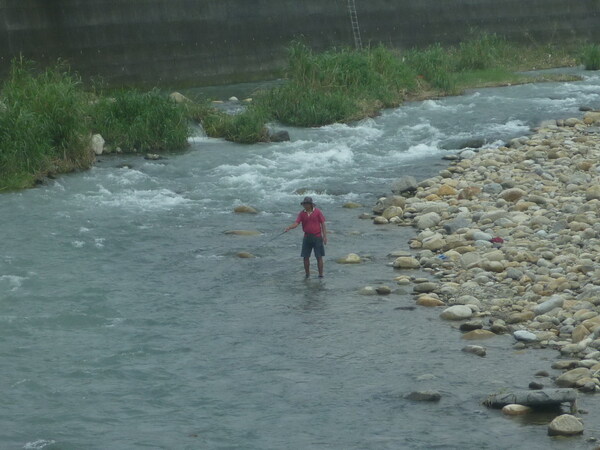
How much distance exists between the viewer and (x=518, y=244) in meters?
14.2

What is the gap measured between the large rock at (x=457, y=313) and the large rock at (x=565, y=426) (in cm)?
301

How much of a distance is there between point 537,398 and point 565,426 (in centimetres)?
48

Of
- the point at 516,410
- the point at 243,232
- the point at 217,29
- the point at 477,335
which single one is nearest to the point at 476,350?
the point at 477,335

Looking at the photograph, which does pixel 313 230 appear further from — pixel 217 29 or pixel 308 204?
pixel 217 29

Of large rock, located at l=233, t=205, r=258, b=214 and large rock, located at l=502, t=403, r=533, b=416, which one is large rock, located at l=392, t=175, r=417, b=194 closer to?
large rock, located at l=233, t=205, r=258, b=214

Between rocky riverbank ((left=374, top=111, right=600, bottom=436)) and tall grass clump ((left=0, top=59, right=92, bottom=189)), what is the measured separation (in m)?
5.82

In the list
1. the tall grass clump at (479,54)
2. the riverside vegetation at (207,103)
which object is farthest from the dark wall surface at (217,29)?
the tall grass clump at (479,54)

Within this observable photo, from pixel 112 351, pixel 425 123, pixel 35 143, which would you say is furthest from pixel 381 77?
pixel 112 351

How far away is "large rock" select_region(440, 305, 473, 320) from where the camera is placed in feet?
39.1

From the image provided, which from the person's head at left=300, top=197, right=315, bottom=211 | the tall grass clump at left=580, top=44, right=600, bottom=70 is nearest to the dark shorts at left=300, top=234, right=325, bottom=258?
the person's head at left=300, top=197, right=315, bottom=211

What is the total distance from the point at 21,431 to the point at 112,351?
1992mm

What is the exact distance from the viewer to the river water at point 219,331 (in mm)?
9359

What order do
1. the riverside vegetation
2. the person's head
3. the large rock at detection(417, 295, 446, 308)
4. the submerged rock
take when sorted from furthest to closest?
the riverside vegetation < the submerged rock < the person's head < the large rock at detection(417, 295, 446, 308)

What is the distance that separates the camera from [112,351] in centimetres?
1120
